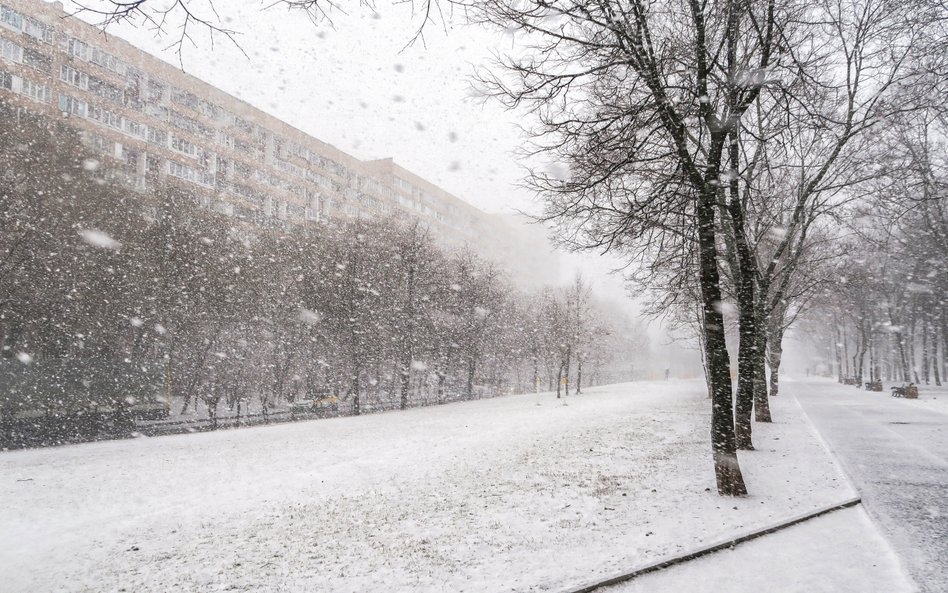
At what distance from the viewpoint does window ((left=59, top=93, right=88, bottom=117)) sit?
3575 centimetres

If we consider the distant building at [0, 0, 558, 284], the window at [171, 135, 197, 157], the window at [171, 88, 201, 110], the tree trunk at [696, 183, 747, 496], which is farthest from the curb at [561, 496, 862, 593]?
the window at [171, 88, 201, 110]

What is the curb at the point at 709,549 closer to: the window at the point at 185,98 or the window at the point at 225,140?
the window at the point at 185,98

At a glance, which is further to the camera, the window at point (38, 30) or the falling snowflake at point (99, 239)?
the window at point (38, 30)

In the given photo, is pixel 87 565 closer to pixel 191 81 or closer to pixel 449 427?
pixel 449 427

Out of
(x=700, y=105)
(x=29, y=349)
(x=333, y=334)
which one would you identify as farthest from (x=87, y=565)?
(x=333, y=334)

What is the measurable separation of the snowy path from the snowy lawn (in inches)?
26.5

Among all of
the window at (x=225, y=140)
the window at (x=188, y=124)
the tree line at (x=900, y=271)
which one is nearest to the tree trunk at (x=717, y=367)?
the tree line at (x=900, y=271)

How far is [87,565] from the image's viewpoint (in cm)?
641

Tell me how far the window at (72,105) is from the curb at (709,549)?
45.8 metres

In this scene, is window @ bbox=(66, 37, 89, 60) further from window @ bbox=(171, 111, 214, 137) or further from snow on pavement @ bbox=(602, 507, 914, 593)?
snow on pavement @ bbox=(602, 507, 914, 593)

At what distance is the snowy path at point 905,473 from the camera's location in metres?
5.81

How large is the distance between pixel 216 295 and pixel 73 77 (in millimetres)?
24409

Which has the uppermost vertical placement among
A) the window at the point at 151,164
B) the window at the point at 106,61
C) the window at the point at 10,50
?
the window at the point at 106,61

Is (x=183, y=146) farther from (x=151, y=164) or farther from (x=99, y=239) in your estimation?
(x=99, y=239)
